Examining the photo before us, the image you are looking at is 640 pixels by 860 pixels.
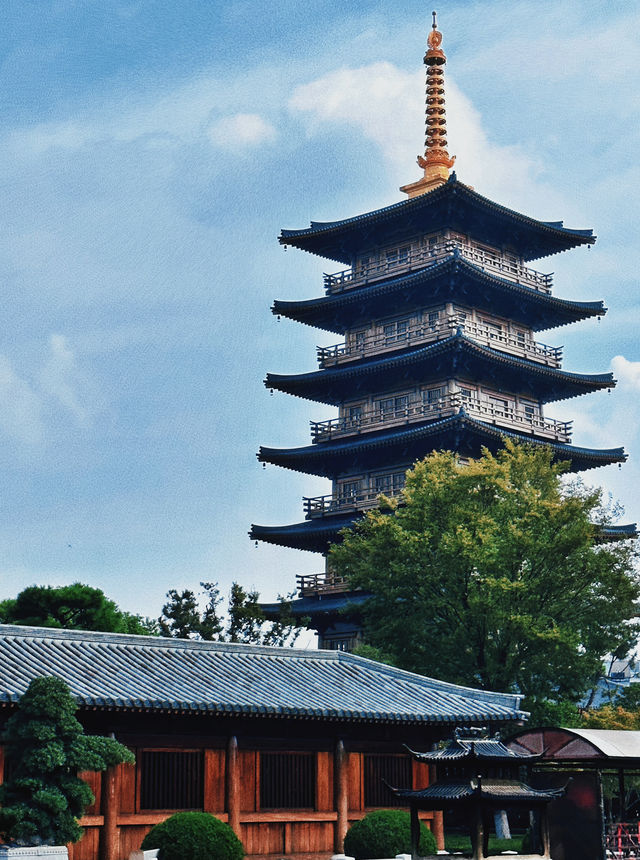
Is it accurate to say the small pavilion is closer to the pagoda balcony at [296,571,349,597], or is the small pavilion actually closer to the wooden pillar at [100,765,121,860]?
the wooden pillar at [100,765,121,860]

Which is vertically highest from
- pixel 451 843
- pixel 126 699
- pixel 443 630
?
pixel 443 630

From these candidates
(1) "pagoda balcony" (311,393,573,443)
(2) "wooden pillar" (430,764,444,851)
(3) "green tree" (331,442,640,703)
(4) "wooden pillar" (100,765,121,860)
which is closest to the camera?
(4) "wooden pillar" (100,765,121,860)

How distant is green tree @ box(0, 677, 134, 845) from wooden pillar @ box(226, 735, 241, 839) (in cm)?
553

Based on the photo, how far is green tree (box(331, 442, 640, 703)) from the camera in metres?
43.3

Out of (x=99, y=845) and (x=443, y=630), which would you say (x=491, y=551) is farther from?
(x=99, y=845)

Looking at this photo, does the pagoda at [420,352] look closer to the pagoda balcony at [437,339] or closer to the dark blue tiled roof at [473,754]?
the pagoda balcony at [437,339]

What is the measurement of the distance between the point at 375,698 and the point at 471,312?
3153cm

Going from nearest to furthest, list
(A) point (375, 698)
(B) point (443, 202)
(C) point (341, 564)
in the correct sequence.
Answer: (A) point (375, 698) < (C) point (341, 564) < (B) point (443, 202)

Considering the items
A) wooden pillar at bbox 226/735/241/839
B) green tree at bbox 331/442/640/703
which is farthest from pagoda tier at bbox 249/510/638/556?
wooden pillar at bbox 226/735/241/839

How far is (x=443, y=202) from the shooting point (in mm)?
62969

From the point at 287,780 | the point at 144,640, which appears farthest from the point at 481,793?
the point at 144,640

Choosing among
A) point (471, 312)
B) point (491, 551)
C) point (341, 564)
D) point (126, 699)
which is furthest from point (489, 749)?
point (471, 312)

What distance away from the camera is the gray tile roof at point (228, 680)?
30812 millimetres

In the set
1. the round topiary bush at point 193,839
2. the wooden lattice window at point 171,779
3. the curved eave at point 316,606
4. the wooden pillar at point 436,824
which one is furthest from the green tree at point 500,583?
the round topiary bush at point 193,839
